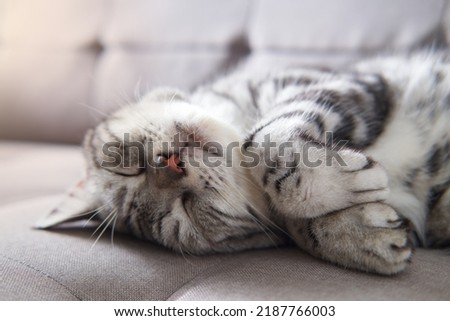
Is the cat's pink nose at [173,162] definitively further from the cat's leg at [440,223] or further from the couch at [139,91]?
the cat's leg at [440,223]

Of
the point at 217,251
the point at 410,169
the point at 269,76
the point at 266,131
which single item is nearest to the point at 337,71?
the point at 269,76

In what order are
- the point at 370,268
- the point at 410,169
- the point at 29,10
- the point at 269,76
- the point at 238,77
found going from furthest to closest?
the point at 29,10 → the point at 238,77 → the point at 269,76 → the point at 410,169 → the point at 370,268

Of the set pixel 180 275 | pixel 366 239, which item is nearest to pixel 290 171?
pixel 366 239

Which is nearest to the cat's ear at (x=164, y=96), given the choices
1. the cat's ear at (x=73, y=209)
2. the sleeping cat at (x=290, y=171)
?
the sleeping cat at (x=290, y=171)

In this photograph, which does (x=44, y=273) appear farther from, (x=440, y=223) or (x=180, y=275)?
(x=440, y=223)

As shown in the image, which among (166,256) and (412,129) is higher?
(412,129)

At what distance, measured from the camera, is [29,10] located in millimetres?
2271

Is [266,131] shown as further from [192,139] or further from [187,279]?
[187,279]

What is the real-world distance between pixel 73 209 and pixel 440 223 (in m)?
0.83

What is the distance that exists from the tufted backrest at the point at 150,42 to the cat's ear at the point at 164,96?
0.16 meters

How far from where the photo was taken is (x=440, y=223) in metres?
1.06

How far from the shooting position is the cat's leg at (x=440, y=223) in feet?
3.43

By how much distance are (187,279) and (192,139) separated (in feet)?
0.96

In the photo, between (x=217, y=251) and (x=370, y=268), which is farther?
(x=217, y=251)
